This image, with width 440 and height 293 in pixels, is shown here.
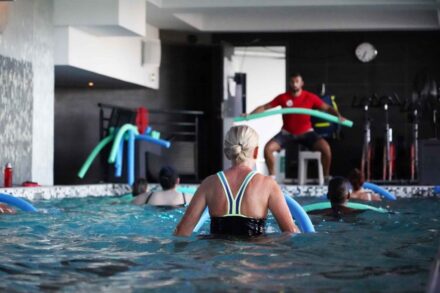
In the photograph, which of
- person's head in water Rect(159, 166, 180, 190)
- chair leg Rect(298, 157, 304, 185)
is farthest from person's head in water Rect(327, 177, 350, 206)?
chair leg Rect(298, 157, 304, 185)

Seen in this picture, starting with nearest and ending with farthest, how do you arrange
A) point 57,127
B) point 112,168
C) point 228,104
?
point 112,168 < point 57,127 < point 228,104

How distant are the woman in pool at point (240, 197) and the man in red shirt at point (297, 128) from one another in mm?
6905

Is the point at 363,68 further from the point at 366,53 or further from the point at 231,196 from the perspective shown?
the point at 231,196

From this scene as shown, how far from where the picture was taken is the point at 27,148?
13164 mm

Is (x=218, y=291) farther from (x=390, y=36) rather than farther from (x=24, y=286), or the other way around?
(x=390, y=36)

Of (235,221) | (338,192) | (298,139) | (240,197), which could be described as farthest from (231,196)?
(298,139)

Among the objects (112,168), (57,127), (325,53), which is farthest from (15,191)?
(325,53)

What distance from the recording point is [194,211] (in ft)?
18.7

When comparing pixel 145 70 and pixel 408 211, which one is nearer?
pixel 408 211

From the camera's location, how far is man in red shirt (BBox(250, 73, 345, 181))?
497 inches

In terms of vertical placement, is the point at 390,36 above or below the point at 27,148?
above

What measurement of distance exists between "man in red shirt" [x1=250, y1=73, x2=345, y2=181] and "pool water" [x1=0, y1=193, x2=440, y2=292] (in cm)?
462

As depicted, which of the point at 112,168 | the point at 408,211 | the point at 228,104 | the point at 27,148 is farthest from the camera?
the point at 228,104

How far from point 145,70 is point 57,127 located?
1939 mm
